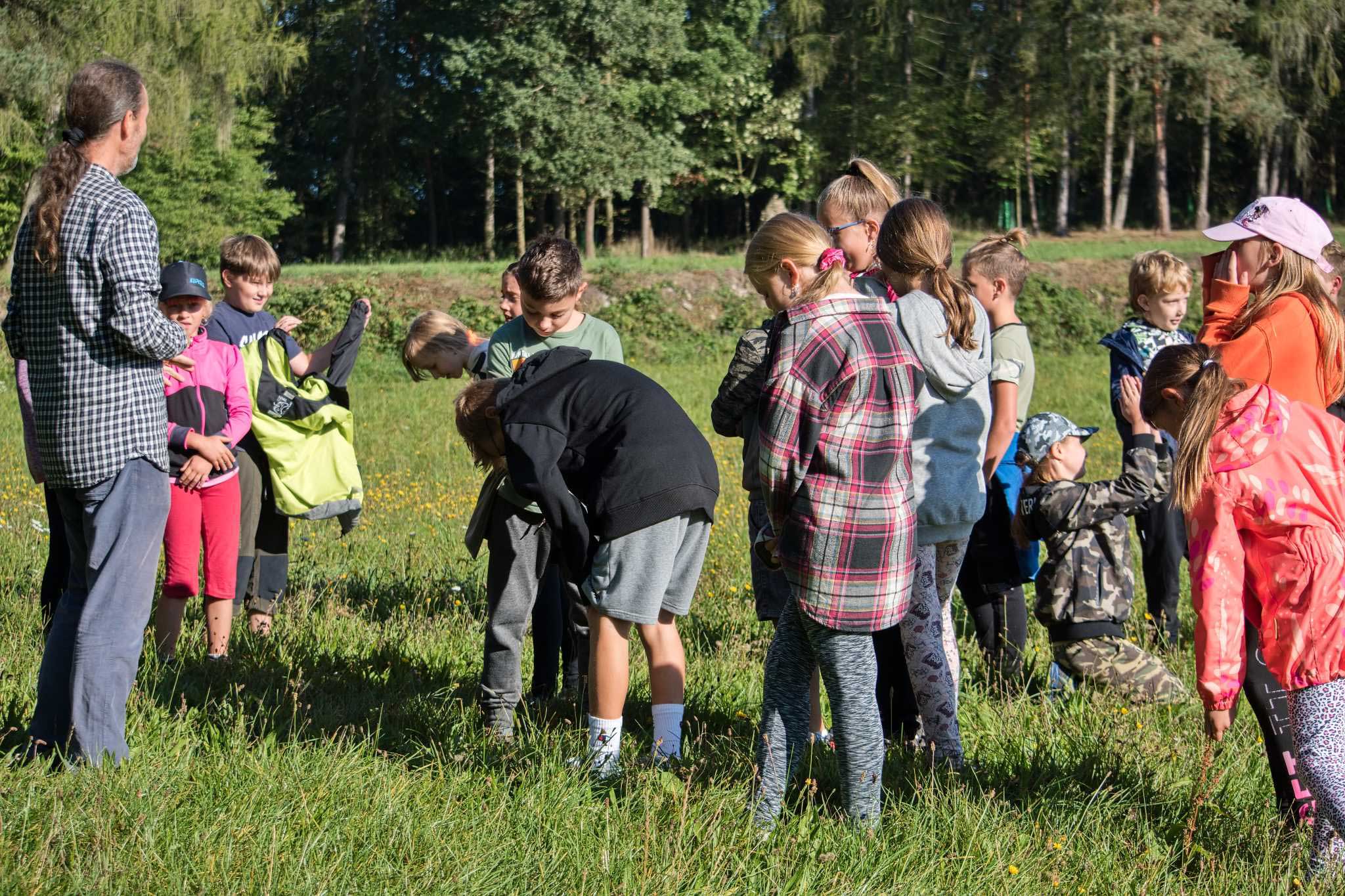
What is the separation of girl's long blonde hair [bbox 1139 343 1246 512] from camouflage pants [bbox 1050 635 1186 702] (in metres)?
1.59

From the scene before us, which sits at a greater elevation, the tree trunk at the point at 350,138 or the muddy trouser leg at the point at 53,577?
the tree trunk at the point at 350,138

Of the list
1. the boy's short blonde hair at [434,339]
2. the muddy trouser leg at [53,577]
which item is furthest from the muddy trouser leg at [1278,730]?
the muddy trouser leg at [53,577]

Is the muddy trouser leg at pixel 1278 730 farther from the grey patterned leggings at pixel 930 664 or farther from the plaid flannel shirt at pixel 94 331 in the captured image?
the plaid flannel shirt at pixel 94 331

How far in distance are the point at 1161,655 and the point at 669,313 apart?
57.9 feet

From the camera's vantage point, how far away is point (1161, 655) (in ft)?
17.7

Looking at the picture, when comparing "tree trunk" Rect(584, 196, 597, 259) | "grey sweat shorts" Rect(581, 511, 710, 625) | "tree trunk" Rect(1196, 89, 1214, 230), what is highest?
"tree trunk" Rect(1196, 89, 1214, 230)

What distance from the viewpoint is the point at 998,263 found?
Result: 4.73 metres

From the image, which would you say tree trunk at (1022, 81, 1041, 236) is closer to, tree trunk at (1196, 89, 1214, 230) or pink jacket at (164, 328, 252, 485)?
tree trunk at (1196, 89, 1214, 230)

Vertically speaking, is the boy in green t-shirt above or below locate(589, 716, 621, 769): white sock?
above

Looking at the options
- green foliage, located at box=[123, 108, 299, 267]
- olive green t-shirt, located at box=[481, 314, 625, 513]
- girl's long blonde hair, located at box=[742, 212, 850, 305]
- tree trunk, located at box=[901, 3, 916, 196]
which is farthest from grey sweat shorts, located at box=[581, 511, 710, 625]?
tree trunk, located at box=[901, 3, 916, 196]

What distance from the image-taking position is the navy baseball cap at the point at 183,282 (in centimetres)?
466

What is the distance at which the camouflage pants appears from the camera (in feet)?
Result: 14.9

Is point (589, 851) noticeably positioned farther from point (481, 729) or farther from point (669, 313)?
point (669, 313)

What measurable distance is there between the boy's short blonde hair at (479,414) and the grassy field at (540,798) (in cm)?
92
